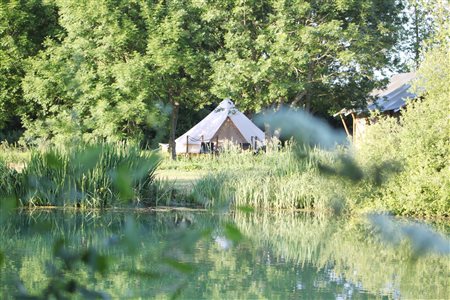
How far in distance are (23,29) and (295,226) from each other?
57.9ft

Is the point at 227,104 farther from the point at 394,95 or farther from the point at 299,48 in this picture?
the point at 394,95

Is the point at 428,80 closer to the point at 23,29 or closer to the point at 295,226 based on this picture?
the point at 295,226

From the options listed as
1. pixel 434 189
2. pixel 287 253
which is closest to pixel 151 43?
pixel 434 189

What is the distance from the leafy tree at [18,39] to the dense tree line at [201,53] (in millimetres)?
67

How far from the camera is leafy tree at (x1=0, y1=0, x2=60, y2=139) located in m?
25.8

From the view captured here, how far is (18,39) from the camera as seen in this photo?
26.3 meters

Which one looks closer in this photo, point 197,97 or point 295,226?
point 295,226

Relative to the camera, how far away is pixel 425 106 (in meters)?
13.5

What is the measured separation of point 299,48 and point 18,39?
9.63 meters

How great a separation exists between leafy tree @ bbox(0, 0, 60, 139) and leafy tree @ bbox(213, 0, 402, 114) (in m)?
6.20

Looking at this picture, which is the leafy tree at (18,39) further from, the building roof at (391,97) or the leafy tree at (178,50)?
the building roof at (391,97)

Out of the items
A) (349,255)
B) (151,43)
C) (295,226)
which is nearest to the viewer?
(349,255)

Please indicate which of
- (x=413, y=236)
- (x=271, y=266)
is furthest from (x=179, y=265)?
(x=271, y=266)

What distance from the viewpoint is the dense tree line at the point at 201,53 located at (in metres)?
23.2
